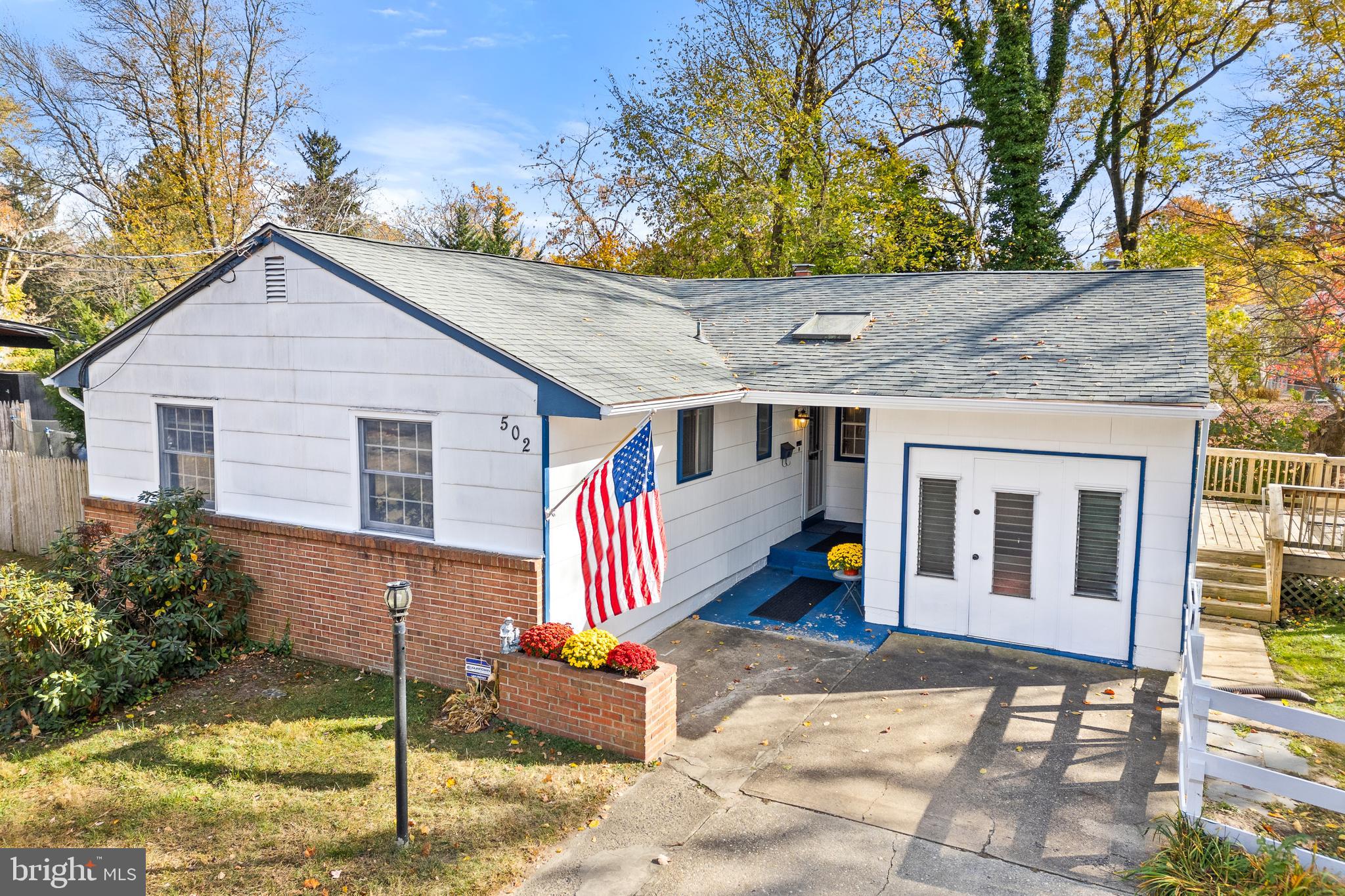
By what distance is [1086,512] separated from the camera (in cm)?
908

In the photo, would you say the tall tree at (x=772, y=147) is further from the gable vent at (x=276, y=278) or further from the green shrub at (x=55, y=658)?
the green shrub at (x=55, y=658)

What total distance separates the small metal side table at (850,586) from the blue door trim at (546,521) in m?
4.74

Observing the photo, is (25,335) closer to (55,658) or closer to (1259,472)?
(55,658)

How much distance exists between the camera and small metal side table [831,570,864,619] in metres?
11.1

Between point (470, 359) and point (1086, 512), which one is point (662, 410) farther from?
point (1086, 512)

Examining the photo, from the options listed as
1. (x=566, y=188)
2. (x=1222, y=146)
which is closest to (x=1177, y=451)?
(x=1222, y=146)

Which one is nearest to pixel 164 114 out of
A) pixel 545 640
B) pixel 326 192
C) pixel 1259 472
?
pixel 326 192

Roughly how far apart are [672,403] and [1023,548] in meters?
4.48

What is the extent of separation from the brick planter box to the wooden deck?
9055mm

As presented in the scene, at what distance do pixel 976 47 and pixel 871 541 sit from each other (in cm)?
2084

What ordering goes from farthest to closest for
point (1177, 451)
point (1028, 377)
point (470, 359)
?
point (1028, 377), point (1177, 451), point (470, 359)

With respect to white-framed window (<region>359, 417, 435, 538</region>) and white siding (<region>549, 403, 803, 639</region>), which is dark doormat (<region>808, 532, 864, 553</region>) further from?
white-framed window (<region>359, 417, 435, 538</region>)

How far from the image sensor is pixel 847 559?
11.6 m

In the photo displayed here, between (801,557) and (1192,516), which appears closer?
(1192,516)
